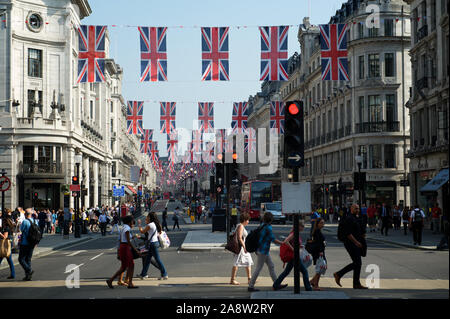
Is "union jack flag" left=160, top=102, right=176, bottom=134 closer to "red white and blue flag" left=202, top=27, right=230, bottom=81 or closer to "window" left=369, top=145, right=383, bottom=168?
"red white and blue flag" left=202, top=27, right=230, bottom=81

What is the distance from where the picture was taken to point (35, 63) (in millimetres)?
48469

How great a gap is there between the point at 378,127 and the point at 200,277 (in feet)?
149

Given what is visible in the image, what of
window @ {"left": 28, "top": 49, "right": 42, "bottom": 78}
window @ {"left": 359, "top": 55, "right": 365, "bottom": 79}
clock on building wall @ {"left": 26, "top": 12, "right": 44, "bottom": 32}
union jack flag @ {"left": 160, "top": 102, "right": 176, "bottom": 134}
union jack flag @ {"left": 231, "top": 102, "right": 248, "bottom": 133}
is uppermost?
clock on building wall @ {"left": 26, "top": 12, "right": 44, "bottom": 32}

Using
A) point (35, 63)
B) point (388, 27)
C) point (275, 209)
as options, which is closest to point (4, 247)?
point (35, 63)

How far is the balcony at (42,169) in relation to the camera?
47.0 metres

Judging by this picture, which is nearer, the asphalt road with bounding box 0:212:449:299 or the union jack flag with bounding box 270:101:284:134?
the asphalt road with bounding box 0:212:449:299

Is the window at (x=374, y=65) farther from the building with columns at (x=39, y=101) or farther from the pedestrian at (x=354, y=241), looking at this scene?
the pedestrian at (x=354, y=241)

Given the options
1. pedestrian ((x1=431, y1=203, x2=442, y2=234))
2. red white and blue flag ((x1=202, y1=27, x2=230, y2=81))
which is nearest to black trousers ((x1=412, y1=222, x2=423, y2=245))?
pedestrian ((x1=431, y1=203, x2=442, y2=234))

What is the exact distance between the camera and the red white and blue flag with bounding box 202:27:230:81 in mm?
27469

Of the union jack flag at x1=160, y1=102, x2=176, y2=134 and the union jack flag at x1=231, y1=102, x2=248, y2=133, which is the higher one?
the union jack flag at x1=231, y1=102, x2=248, y2=133

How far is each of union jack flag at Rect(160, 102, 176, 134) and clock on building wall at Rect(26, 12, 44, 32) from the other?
11386mm

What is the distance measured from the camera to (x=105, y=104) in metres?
81.1

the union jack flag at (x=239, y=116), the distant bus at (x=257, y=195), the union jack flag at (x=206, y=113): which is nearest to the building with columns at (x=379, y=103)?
the distant bus at (x=257, y=195)

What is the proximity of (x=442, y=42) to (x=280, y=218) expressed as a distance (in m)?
20.6
